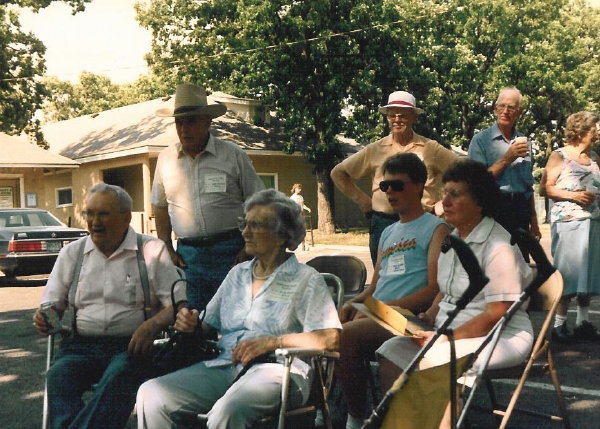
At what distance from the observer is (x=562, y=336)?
6469 mm

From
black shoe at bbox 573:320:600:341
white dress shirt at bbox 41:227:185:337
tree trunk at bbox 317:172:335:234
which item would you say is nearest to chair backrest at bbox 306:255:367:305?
white dress shirt at bbox 41:227:185:337

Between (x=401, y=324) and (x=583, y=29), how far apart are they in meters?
42.5

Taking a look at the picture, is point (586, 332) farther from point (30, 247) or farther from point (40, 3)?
point (40, 3)

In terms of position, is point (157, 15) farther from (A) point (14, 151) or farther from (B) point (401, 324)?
(B) point (401, 324)

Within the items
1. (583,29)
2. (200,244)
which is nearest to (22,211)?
(200,244)

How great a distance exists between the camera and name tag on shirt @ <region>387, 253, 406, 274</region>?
13.9 feet

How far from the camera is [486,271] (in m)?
3.47

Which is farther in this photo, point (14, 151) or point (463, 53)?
point (463, 53)

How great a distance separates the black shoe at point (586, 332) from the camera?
6571mm

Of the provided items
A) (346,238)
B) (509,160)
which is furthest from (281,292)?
(346,238)

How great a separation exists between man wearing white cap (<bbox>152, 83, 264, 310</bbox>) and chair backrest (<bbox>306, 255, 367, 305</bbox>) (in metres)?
0.71

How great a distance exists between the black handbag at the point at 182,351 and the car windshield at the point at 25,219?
1106cm

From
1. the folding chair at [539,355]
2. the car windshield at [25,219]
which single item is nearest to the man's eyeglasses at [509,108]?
the folding chair at [539,355]

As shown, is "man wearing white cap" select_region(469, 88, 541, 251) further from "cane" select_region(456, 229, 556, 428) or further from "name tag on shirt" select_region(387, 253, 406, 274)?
"cane" select_region(456, 229, 556, 428)
